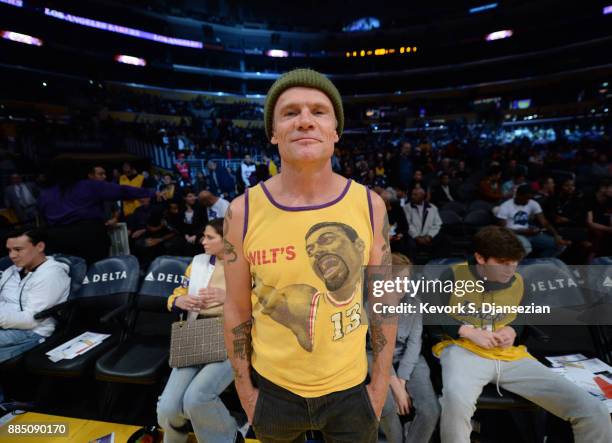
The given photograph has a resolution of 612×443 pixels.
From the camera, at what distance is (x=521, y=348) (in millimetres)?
2037

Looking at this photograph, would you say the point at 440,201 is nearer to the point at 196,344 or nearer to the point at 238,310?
the point at 196,344

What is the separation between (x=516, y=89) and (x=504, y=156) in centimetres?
1765

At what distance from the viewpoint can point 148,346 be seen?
237cm

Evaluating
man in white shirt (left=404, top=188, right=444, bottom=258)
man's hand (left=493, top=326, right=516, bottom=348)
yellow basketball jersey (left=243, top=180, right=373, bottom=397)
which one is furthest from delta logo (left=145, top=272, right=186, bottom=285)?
man in white shirt (left=404, top=188, right=444, bottom=258)

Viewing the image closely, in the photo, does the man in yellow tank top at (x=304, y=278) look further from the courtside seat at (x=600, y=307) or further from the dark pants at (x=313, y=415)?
the courtside seat at (x=600, y=307)

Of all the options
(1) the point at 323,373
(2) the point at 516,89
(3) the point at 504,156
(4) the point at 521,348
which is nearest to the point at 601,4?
(2) the point at 516,89

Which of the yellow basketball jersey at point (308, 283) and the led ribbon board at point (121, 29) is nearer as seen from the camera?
the yellow basketball jersey at point (308, 283)

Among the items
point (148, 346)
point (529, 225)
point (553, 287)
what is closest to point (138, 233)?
point (148, 346)

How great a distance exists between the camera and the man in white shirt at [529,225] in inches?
165

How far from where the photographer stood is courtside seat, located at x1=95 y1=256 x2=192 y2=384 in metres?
2.07

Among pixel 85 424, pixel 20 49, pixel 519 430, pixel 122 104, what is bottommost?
pixel 519 430

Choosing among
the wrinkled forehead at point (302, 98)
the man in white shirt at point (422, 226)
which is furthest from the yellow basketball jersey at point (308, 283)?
the man in white shirt at point (422, 226)

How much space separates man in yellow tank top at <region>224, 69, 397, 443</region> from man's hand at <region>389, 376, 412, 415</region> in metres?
0.79

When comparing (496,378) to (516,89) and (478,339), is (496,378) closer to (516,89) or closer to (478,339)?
(478,339)
